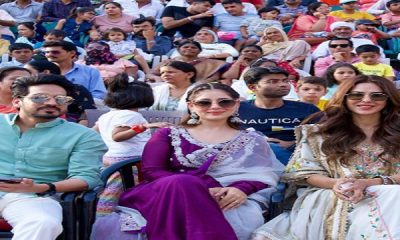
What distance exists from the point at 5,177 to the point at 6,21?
279 inches

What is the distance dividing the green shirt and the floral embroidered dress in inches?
39.6

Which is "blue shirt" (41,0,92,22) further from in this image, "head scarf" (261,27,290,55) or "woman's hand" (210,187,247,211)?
"woman's hand" (210,187,247,211)

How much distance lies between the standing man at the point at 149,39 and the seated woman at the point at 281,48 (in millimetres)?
1307

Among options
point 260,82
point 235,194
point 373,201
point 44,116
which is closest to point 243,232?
point 235,194

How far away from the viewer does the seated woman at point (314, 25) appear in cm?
938

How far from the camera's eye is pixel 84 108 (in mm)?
5730

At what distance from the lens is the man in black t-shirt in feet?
32.3

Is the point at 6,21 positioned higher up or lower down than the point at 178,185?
lower down

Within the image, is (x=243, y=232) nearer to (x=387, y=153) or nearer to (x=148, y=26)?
(x=387, y=153)

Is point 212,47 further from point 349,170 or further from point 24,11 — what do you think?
point 349,170

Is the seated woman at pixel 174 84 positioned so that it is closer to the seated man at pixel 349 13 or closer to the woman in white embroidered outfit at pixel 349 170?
the woman in white embroidered outfit at pixel 349 170

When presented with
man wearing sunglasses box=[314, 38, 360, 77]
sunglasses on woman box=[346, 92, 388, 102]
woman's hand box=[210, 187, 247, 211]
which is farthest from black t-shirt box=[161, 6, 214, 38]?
woman's hand box=[210, 187, 247, 211]

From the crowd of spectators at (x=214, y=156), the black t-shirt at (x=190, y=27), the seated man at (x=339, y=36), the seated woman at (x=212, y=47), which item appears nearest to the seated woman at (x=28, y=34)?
the black t-shirt at (x=190, y=27)

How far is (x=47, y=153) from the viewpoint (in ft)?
12.7
